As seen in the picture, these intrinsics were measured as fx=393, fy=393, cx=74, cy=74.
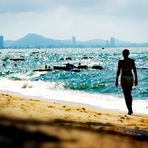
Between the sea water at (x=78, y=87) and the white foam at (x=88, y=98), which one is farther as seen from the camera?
the sea water at (x=78, y=87)

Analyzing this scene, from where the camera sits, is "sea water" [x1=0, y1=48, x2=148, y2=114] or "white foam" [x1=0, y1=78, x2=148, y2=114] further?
"sea water" [x1=0, y1=48, x2=148, y2=114]

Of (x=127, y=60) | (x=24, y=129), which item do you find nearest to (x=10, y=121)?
(x=24, y=129)

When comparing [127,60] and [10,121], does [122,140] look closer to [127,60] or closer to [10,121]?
[10,121]

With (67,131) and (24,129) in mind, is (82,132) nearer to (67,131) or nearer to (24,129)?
(67,131)

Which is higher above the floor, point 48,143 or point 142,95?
point 48,143

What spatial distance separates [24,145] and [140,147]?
4.34 ft

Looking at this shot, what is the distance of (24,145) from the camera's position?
2455 millimetres

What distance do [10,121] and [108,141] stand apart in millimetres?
800

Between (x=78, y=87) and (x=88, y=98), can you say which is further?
(x=78, y=87)

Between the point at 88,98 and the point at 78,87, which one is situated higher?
the point at 88,98

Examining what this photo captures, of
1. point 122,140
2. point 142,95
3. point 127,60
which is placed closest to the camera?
point 122,140

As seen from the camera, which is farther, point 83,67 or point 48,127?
point 83,67

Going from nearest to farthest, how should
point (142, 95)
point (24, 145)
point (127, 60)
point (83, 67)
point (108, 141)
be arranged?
point (24, 145)
point (108, 141)
point (127, 60)
point (142, 95)
point (83, 67)

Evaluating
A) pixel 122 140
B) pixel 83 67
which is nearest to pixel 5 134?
pixel 122 140
